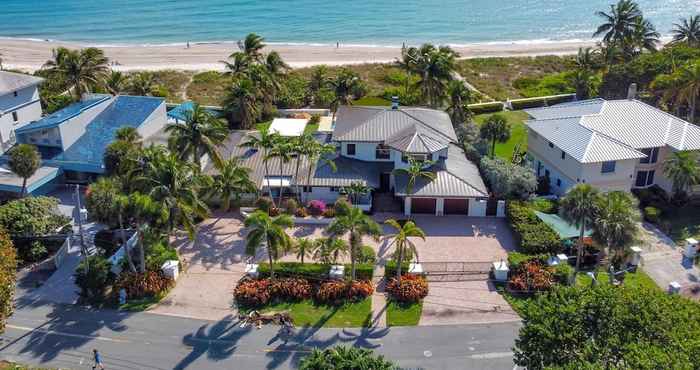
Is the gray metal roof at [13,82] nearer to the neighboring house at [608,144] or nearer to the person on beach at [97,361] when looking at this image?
the person on beach at [97,361]

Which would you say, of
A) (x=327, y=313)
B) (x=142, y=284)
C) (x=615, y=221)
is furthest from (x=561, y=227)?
(x=142, y=284)

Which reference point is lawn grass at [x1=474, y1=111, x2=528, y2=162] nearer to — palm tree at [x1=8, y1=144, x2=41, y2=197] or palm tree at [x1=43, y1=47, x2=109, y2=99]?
palm tree at [x1=43, y1=47, x2=109, y2=99]

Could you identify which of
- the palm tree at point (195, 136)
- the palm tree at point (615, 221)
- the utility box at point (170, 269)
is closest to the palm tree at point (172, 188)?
the utility box at point (170, 269)

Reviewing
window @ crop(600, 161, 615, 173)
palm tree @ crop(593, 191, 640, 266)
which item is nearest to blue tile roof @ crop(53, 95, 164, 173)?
palm tree @ crop(593, 191, 640, 266)

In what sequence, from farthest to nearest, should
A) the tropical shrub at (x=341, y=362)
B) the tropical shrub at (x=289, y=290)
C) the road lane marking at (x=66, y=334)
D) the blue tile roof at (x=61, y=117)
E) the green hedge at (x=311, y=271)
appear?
1. the blue tile roof at (x=61, y=117)
2. the green hedge at (x=311, y=271)
3. the tropical shrub at (x=289, y=290)
4. the road lane marking at (x=66, y=334)
5. the tropical shrub at (x=341, y=362)

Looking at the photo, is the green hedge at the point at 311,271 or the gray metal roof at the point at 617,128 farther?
the gray metal roof at the point at 617,128
